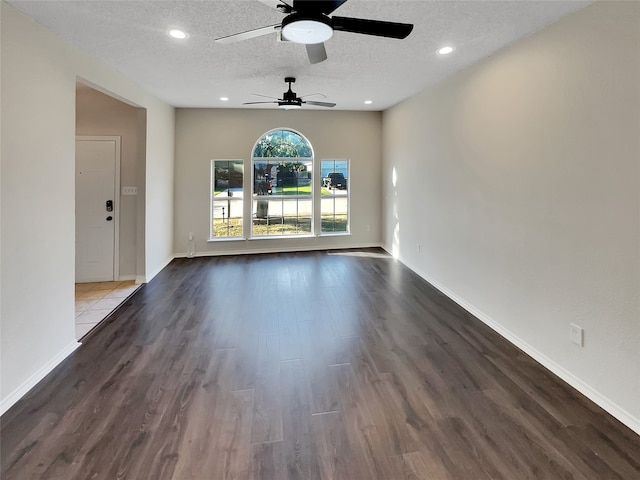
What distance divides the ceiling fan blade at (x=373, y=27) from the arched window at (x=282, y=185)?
4.58 m

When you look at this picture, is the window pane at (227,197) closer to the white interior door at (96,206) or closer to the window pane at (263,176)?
the window pane at (263,176)

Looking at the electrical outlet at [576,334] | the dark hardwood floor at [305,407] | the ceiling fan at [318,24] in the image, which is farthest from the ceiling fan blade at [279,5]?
the electrical outlet at [576,334]

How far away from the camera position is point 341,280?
472cm

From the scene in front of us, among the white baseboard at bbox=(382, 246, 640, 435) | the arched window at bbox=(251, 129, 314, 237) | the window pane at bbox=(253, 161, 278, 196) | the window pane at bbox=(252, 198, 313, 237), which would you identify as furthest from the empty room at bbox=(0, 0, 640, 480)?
the window pane at bbox=(252, 198, 313, 237)

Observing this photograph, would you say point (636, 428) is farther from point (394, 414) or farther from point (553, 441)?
point (394, 414)

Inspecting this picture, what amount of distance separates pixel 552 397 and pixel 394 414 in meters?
1.09

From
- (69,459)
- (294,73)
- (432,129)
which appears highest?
(294,73)

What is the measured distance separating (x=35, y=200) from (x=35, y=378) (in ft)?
4.12

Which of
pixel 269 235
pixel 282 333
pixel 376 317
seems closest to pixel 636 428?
pixel 376 317

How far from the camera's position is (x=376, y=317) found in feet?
11.5

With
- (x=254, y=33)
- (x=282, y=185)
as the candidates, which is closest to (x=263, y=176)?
(x=282, y=185)

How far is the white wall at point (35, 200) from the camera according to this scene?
6.98 ft

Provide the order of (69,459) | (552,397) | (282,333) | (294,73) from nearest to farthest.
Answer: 1. (69,459)
2. (552,397)
3. (282,333)
4. (294,73)

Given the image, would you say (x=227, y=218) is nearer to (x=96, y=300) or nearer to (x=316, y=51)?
(x=96, y=300)
